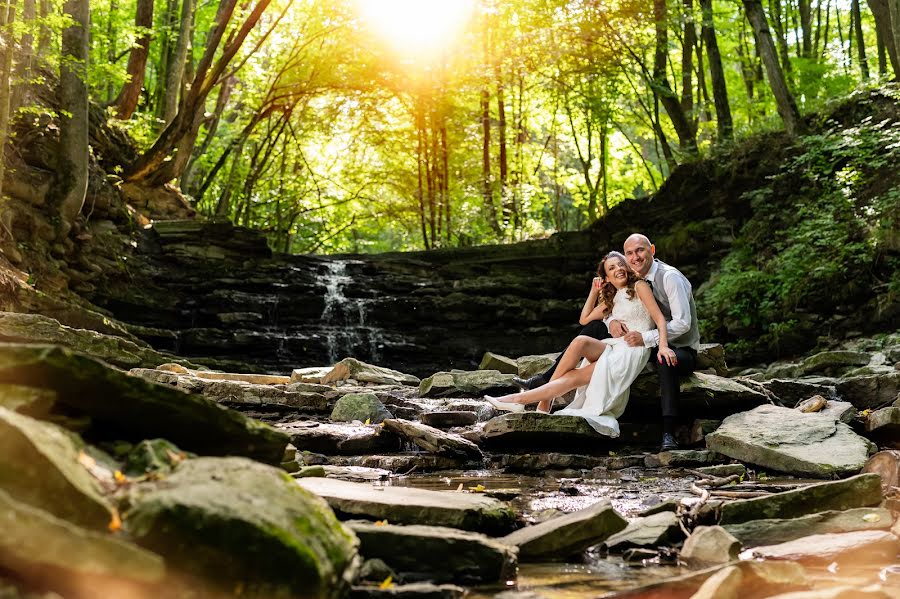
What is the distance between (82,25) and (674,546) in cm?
1261

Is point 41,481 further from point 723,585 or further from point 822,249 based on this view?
point 822,249

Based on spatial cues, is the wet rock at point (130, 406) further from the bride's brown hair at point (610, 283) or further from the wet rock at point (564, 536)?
the bride's brown hair at point (610, 283)

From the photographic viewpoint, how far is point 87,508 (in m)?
2.06

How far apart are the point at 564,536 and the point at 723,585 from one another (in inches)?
36.4

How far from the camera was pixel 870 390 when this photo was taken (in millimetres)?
7500

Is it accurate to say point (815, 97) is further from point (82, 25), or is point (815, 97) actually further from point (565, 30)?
point (82, 25)

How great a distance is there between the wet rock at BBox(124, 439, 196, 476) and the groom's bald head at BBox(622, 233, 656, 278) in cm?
508

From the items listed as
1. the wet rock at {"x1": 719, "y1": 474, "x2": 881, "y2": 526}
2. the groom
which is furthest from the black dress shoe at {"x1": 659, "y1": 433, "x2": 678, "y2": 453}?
the wet rock at {"x1": 719, "y1": 474, "x2": 881, "y2": 526}

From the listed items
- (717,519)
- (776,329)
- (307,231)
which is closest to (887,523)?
(717,519)

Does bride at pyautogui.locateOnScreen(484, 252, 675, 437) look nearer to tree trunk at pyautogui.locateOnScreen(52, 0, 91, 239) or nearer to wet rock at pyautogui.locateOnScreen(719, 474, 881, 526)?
wet rock at pyautogui.locateOnScreen(719, 474, 881, 526)

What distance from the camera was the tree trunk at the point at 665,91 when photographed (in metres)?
16.7

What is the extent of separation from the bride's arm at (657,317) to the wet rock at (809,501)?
271 cm

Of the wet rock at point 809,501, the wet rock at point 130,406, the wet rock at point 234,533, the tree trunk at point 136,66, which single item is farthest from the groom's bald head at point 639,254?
the tree trunk at point 136,66

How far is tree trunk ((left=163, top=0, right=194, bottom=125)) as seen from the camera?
16.5m
